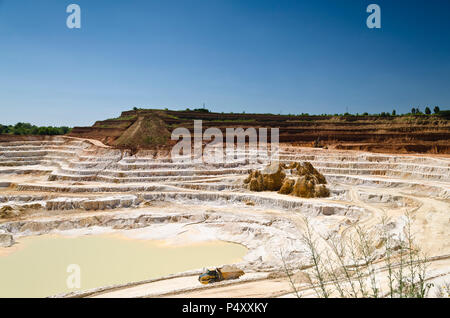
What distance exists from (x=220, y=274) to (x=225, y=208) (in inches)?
488

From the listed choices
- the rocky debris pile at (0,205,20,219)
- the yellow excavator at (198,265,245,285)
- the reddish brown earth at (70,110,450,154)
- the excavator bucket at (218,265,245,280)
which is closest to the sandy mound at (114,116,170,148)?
the reddish brown earth at (70,110,450,154)

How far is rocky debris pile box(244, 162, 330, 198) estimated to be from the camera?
2562 cm

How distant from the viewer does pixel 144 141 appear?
42031mm

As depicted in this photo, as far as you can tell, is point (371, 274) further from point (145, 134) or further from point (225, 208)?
point (145, 134)

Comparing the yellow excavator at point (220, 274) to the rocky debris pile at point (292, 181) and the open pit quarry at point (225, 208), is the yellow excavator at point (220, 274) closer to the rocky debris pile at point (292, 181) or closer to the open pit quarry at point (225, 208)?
the open pit quarry at point (225, 208)

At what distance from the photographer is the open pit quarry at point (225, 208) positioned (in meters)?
12.5

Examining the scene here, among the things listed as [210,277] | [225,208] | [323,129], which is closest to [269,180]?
[225,208]

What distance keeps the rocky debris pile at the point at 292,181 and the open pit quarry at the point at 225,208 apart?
0.88 meters

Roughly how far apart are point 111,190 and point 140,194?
10.8 ft

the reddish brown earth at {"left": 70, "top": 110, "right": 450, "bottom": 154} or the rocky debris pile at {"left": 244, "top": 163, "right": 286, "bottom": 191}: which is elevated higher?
the reddish brown earth at {"left": 70, "top": 110, "right": 450, "bottom": 154}

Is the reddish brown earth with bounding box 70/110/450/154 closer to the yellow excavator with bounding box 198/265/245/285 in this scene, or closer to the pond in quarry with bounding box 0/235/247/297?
the pond in quarry with bounding box 0/235/247/297

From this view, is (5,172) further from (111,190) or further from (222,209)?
(222,209)

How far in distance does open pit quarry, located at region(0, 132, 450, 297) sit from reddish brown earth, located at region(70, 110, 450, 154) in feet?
22.8

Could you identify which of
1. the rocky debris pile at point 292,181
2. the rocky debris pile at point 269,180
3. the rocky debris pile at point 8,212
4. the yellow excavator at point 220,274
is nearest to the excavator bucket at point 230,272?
the yellow excavator at point 220,274
